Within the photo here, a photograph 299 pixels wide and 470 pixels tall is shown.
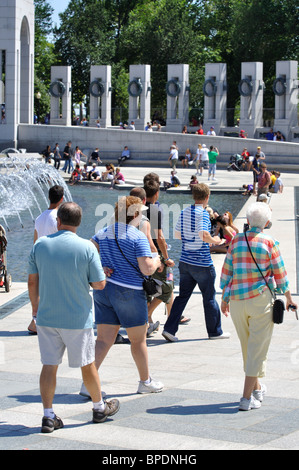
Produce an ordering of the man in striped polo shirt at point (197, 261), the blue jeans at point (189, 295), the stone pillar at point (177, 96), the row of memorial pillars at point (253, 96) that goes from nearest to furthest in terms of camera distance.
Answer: the man in striped polo shirt at point (197, 261) < the blue jeans at point (189, 295) < the row of memorial pillars at point (253, 96) < the stone pillar at point (177, 96)

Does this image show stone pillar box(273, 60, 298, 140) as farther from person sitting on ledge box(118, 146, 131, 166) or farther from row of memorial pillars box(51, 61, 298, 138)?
person sitting on ledge box(118, 146, 131, 166)

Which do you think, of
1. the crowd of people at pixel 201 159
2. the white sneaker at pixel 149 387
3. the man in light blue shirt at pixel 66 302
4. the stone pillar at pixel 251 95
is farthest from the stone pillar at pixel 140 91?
the man in light blue shirt at pixel 66 302

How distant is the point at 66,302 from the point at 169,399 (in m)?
1.39

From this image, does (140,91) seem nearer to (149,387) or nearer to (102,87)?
(102,87)

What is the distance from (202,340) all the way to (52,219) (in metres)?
2.08

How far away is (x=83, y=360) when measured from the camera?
6.01 metres

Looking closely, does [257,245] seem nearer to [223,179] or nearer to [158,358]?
[158,358]

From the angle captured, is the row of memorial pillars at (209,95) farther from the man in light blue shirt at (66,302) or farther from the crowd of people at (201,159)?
the man in light blue shirt at (66,302)

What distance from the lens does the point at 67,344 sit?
6.00 metres

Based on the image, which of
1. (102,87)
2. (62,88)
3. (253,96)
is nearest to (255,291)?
(253,96)

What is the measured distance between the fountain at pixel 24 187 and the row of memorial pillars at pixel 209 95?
14.9 meters

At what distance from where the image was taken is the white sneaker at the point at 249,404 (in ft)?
21.1

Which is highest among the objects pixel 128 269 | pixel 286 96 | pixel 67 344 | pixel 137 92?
pixel 137 92

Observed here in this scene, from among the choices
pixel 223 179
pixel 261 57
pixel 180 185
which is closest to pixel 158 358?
pixel 180 185
